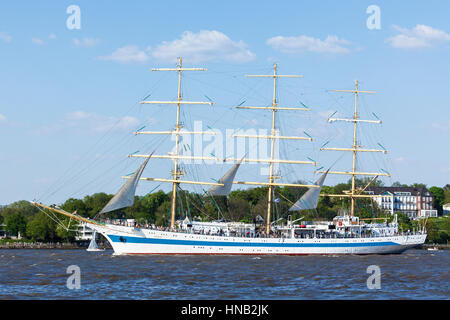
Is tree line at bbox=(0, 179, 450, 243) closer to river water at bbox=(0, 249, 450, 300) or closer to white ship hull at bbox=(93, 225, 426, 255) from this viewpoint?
white ship hull at bbox=(93, 225, 426, 255)

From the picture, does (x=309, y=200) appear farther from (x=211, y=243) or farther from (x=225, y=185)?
(x=211, y=243)

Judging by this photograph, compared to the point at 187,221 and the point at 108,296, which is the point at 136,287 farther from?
the point at 187,221

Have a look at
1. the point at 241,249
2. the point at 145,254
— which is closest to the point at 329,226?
the point at 241,249

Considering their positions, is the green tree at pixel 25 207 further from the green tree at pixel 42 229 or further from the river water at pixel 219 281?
the river water at pixel 219 281

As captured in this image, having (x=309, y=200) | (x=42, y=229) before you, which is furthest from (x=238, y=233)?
(x=42, y=229)

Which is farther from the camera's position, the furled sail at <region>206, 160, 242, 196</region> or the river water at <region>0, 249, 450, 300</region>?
the furled sail at <region>206, 160, 242, 196</region>

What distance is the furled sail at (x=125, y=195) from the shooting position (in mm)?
69938

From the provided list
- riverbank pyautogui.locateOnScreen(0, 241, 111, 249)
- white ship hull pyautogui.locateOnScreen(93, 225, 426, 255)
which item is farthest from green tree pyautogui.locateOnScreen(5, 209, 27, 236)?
white ship hull pyautogui.locateOnScreen(93, 225, 426, 255)

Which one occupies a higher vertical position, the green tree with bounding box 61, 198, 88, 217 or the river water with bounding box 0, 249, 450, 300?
the green tree with bounding box 61, 198, 88, 217

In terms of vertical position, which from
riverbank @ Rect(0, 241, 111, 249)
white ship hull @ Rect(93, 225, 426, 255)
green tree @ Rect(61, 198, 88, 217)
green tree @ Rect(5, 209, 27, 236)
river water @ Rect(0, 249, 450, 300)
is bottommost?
riverbank @ Rect(0, 241, 111, 249)

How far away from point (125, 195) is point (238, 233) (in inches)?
616

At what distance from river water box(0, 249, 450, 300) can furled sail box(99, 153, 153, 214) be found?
27.0ft

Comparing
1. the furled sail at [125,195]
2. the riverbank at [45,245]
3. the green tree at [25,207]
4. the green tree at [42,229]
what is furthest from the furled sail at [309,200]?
the green tree at [25,207]

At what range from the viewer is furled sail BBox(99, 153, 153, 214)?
229 ft
